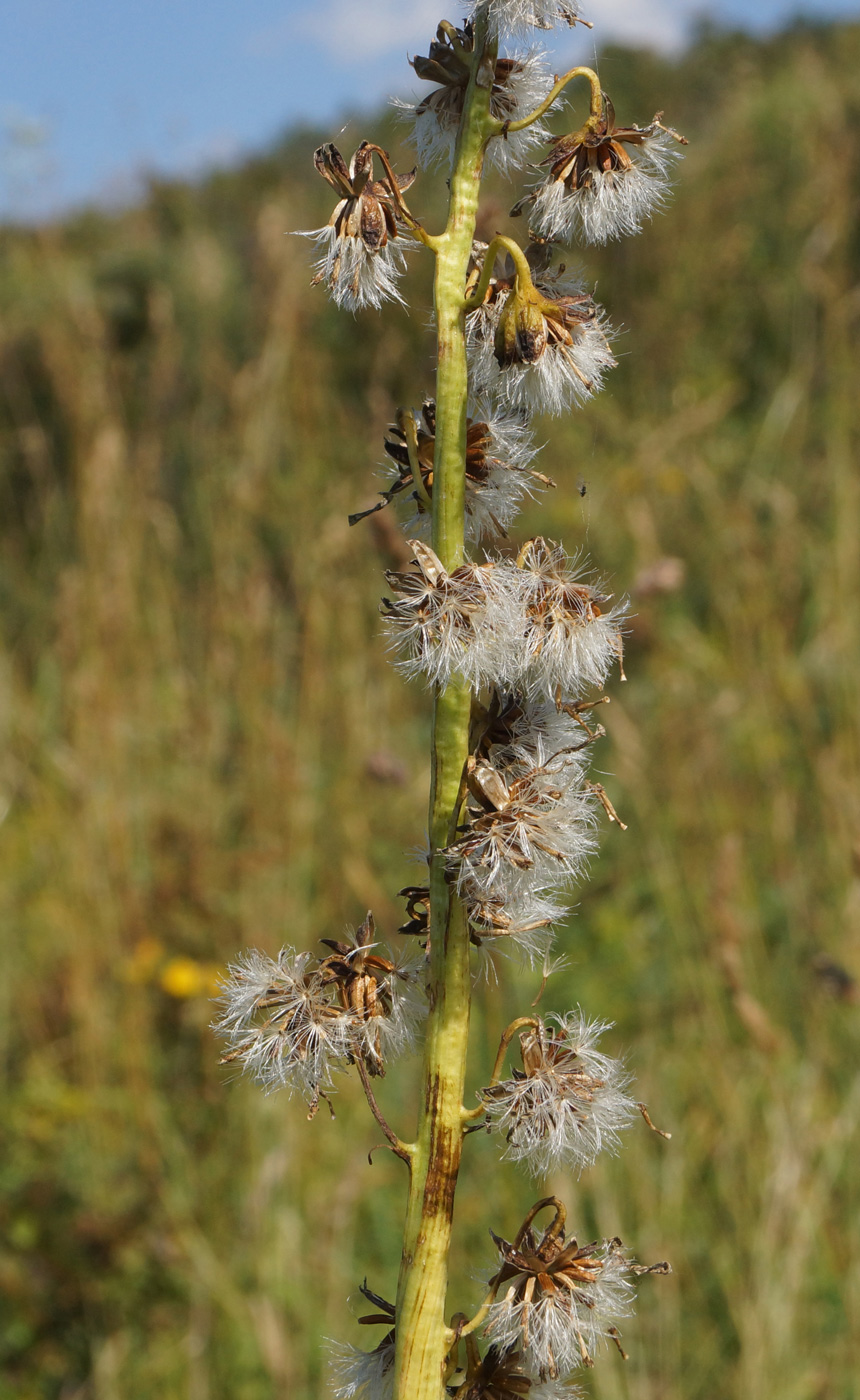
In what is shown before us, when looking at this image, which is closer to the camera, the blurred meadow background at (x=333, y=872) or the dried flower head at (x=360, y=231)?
the dried flower head at (x=360, y=231)

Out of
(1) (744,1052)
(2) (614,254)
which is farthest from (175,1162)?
(2) (614,254)

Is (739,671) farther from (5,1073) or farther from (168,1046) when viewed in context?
(5,1073)

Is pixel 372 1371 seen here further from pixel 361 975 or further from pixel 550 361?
pixel 550 361

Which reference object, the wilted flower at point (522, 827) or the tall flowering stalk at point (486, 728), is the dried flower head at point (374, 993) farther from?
the wilted flower at point (522, 827)

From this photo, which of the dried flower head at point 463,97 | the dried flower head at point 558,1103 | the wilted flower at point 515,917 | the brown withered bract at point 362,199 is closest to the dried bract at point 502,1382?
the dried flower head at point 558,1103

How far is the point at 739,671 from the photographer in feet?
13.7

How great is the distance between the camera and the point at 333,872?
3754mm

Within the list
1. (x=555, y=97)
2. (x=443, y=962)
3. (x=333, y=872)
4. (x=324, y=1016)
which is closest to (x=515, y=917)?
(x=443, y=962)

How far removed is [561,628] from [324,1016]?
0.38 metres

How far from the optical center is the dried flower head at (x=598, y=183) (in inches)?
39.0

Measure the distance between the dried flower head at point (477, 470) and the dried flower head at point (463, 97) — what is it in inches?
10.1

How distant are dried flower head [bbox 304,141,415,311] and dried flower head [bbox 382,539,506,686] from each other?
24cm

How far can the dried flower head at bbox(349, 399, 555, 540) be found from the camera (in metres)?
0.95

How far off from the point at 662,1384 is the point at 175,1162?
1384 millimetres
